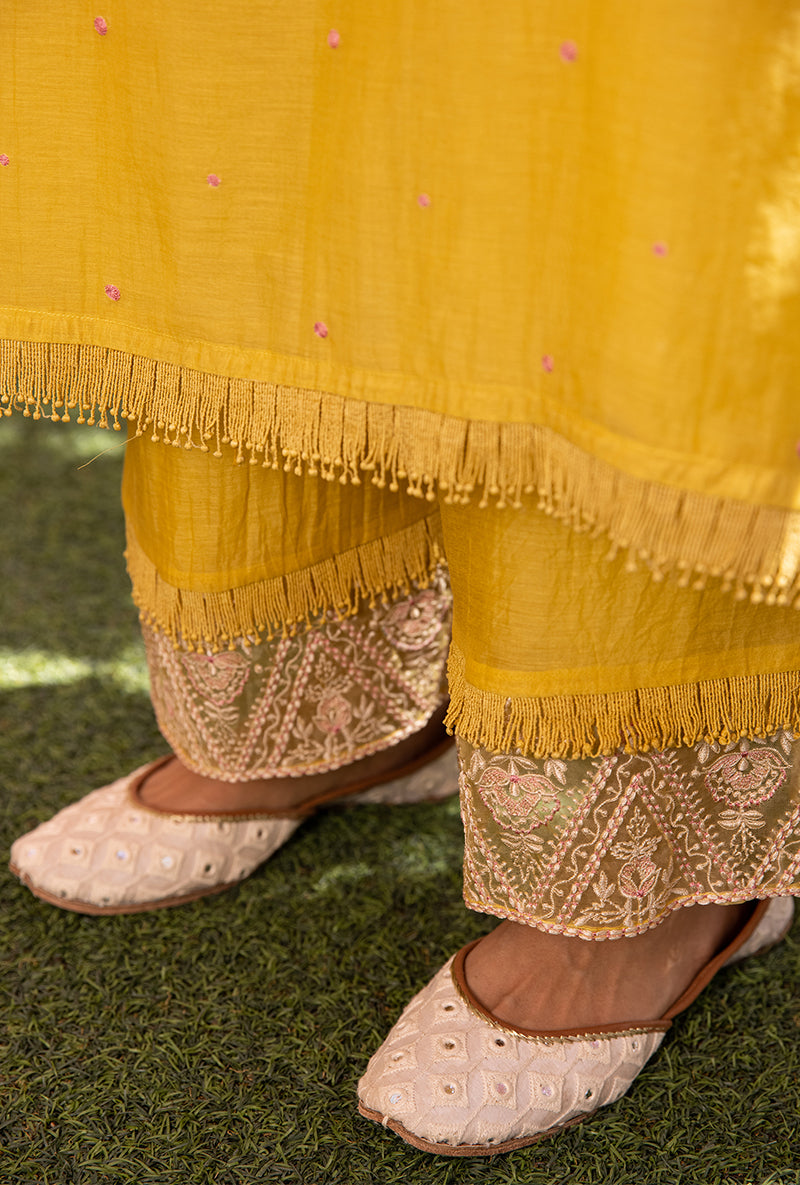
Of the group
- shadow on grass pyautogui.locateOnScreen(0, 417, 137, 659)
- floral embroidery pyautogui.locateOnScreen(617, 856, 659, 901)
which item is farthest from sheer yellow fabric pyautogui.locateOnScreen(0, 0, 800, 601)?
shadow on grass pyautogui.locateOnScreen(0, 417, 137, 659)

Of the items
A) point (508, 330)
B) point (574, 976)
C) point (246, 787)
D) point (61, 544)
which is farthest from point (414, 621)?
point (61, 544)

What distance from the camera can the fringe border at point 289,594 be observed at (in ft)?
2.99

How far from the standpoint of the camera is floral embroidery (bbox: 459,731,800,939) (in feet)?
2.46

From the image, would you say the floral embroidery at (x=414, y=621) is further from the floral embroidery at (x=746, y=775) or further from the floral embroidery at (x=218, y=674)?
the floral embroidery at (x=746, y=775)

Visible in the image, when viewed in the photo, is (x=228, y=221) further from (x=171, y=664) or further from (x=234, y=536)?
(x=171, y=664)

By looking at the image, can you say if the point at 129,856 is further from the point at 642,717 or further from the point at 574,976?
the point at 642,717

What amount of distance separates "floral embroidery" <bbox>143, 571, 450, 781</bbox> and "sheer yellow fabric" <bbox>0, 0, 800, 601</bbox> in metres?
0.28

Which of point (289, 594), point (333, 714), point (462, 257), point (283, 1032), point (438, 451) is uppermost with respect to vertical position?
point (462, 257)

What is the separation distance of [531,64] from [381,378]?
0.61 feet

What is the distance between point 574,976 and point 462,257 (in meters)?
0.54

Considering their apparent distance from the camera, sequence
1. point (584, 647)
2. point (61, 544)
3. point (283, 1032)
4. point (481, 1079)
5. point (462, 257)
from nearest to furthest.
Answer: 1. point (462, 257)
2. point (584, 647)
3. point (481, 1079)
4. point (283, 1032)
5. point (61, 544)

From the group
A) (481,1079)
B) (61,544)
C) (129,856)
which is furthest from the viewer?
(61,544)

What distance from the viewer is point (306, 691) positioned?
0.98 meters

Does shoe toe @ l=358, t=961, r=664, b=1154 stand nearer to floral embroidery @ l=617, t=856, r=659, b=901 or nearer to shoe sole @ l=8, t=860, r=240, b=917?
floral embroidery @ l=617, t=856, r=659, b=901
